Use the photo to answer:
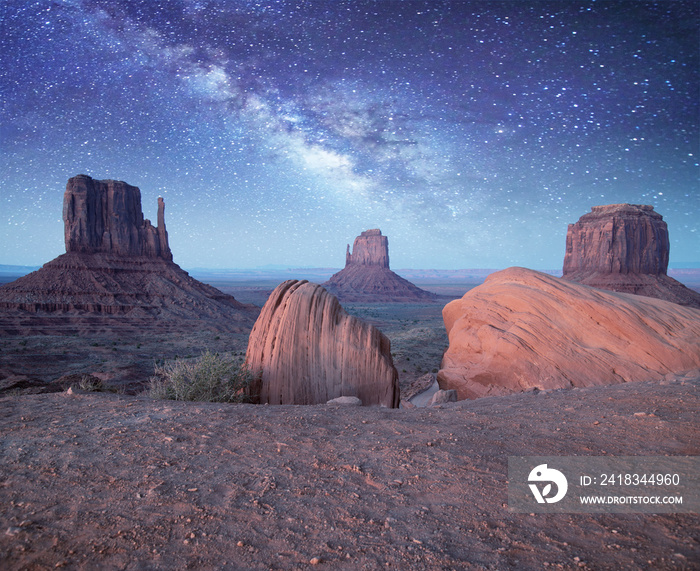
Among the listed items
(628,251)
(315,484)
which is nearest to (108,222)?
(315,484)

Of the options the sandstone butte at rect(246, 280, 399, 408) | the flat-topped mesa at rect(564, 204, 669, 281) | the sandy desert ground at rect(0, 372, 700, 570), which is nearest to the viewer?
the sandy desert ground at rect(0, 372, 700, 570)

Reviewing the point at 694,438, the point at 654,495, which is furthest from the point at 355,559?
the point at 694,438

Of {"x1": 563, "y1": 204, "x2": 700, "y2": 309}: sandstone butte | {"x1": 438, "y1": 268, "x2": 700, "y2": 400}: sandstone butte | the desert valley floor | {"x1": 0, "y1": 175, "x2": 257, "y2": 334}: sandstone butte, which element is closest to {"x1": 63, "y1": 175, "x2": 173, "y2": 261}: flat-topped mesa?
{"x1": 0, "y1": 175, "x2": 257, "y2": 334}: sandstone butte

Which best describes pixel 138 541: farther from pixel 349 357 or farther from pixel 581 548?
pixel 349 357

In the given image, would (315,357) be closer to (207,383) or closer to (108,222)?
(207,383)

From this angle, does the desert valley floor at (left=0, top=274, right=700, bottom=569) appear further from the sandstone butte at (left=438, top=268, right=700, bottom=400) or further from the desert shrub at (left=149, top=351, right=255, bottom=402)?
the sandstone butte at (left=438, top=268, right=700, bottom=400)

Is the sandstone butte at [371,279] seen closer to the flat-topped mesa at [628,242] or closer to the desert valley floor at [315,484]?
the flat-topped mesa at [628,242]

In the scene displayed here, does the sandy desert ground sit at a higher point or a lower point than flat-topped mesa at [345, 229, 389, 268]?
lower
